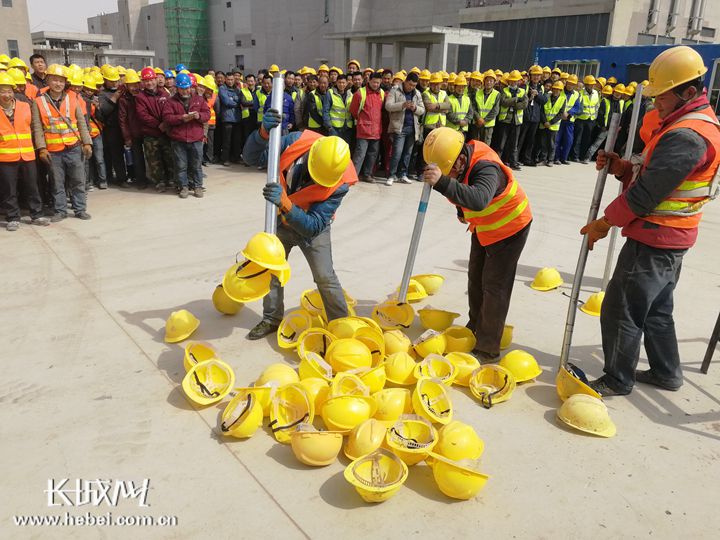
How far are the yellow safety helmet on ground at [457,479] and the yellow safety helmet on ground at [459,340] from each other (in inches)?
53.4

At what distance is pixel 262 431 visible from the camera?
121 inches

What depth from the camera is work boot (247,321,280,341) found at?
13.6ft

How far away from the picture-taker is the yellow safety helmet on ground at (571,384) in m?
3.27

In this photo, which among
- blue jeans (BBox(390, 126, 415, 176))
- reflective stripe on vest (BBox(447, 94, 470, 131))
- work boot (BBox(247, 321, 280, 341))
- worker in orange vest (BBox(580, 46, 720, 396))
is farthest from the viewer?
reflective stripe on vest (BBox(447, 94, 470, 131))

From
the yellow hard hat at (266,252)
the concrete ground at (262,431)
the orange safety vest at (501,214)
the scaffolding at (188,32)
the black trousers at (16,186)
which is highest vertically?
the scaffolding at (188,32)

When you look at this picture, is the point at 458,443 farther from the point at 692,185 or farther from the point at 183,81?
the point at 183,81

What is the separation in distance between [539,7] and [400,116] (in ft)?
72.1

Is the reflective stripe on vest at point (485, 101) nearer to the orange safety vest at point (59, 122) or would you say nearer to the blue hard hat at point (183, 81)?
the blue hard hat at point (183, 81)

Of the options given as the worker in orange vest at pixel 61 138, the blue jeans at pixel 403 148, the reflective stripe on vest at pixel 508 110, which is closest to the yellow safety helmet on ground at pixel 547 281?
the blue jeans at pixel 403 148

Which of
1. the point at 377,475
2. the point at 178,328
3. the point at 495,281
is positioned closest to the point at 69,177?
the point at 178,328

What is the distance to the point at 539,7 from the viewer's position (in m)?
27.2

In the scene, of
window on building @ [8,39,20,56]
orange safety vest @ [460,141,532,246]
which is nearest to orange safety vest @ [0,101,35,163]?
orange safety vest @ [460,141,532,246]

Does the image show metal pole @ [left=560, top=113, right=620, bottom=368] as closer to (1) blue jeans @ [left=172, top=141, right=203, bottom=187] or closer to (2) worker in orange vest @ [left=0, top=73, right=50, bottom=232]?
(2) worker in orange vest @ [left=0, top=73, right=50, bottom=232]

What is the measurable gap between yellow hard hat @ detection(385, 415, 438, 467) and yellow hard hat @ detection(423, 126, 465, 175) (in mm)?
1502
